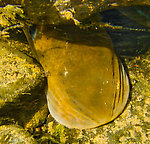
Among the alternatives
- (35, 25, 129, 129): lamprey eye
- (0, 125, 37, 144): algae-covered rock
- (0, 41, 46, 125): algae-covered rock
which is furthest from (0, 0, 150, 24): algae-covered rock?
(0, 125, 37, 144): algae-covered rock

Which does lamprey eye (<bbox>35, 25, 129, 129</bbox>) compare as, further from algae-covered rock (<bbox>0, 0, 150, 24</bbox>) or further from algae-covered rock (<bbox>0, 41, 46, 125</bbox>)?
algae-covered rock (<bbox>0, 0, 150, 24</bbox>)

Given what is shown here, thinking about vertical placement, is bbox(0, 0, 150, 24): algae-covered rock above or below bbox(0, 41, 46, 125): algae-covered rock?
above

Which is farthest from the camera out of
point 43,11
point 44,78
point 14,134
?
point 44,78

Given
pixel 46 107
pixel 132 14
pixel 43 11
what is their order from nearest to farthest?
pixel 43 11 → pixel 46 107 → pixel 132 14

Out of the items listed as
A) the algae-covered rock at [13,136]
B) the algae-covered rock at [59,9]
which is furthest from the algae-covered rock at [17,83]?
the algae-covered rock at [59,9]

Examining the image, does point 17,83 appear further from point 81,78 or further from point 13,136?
point 81,78

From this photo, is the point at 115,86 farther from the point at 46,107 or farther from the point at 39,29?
the point at 39,29

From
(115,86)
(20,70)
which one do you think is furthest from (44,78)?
(115,86)
